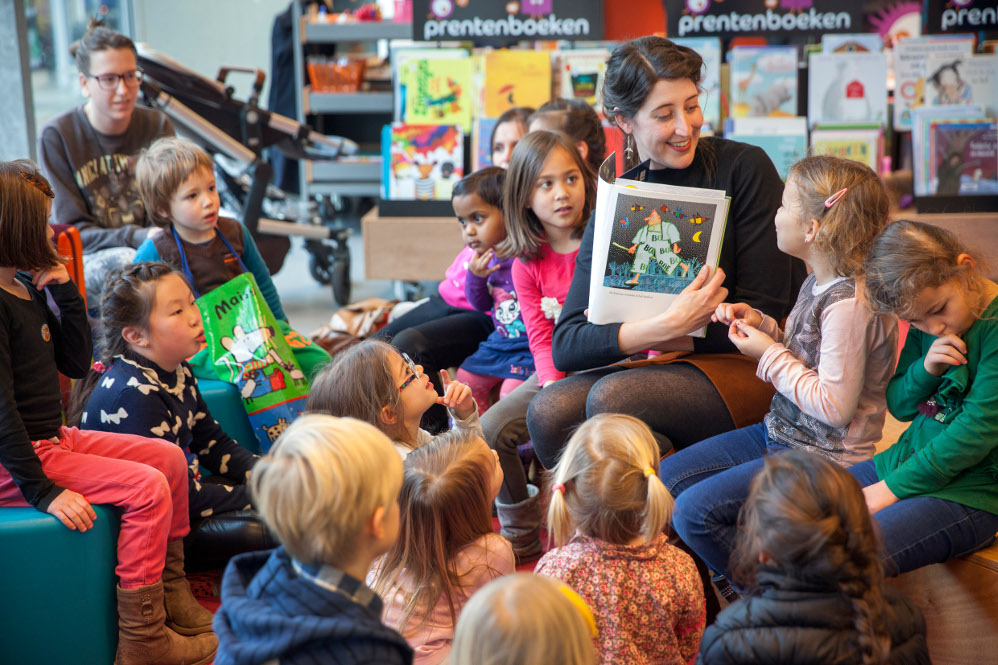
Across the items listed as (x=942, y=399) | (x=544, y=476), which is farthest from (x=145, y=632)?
(x=942, y=399)

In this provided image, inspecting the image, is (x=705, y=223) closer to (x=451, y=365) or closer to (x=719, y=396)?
(x=719, y=396)

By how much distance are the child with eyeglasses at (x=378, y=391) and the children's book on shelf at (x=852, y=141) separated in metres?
2.72

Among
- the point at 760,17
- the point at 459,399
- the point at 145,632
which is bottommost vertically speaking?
the point at 145,632

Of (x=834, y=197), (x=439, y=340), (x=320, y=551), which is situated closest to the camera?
(x=320, y=551)

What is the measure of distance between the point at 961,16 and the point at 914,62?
0.26 meters

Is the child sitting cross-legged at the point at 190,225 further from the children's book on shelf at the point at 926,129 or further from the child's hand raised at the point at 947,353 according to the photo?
the children's book on shelf at the point at 926,129

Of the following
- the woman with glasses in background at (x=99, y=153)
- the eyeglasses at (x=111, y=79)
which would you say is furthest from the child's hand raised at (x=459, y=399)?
the eyeglasses at (x=111, y=79)

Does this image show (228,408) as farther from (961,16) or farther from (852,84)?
(961,16)

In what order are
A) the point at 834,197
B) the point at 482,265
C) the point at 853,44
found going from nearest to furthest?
the point at 834,197, the point at 482,265, the point at 853,44

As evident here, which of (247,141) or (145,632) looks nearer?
(145,632)

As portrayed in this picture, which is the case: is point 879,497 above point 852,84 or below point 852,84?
below

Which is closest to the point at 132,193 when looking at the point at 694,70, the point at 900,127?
the point at 694,70

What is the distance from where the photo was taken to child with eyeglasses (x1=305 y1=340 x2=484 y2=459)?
6.87 feet

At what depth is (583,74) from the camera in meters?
4.28
